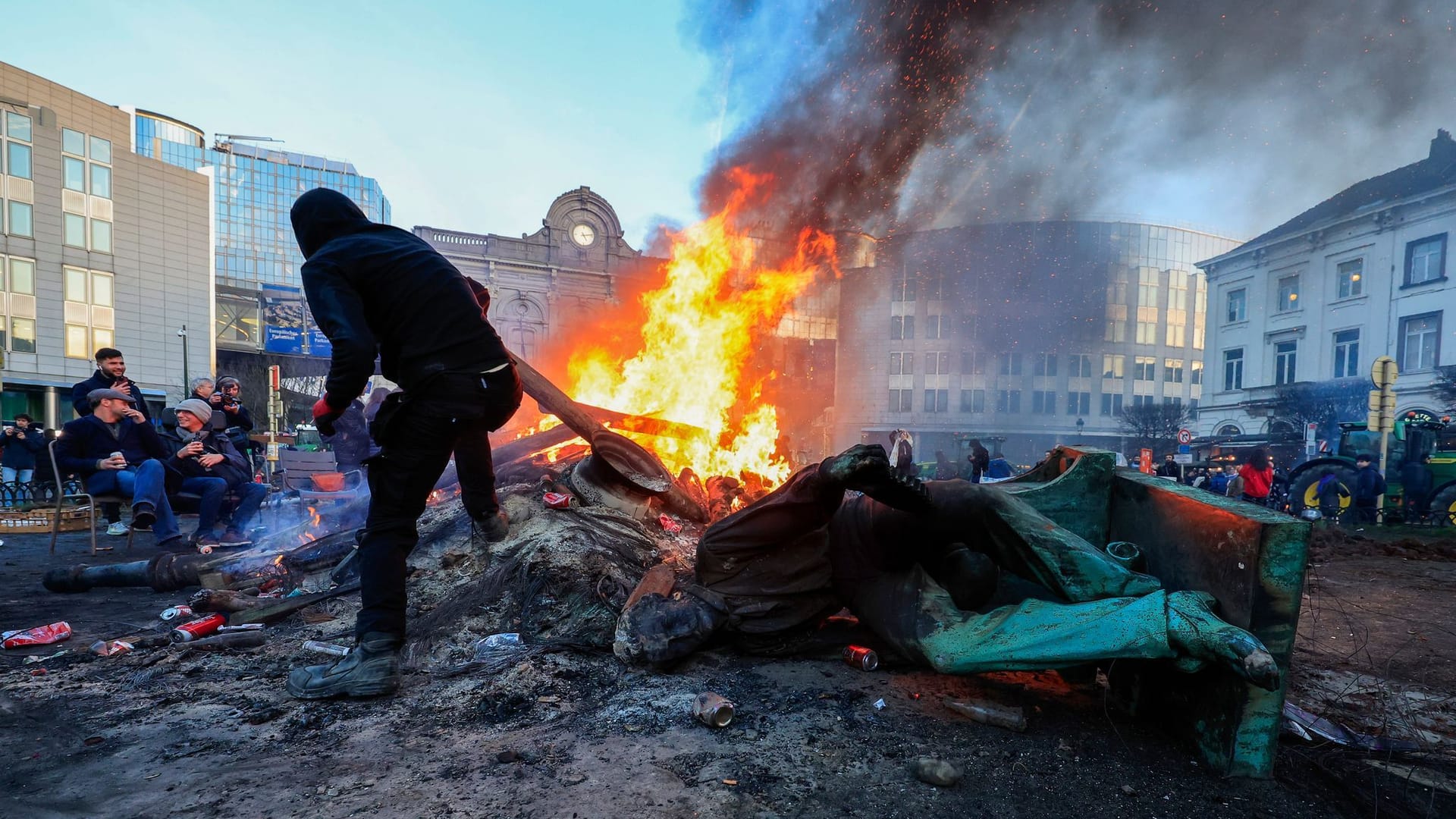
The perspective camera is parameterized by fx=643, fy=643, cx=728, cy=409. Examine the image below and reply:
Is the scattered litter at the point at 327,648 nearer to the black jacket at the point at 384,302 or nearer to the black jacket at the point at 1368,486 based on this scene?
the black jacket at the point at 384,302

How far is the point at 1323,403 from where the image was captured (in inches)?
1006

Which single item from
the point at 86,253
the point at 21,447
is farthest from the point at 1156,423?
the point at 86,253

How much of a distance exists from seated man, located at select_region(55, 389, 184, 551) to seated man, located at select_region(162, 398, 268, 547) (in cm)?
24

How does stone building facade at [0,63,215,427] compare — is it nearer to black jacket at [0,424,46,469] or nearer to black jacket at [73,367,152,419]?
black jacket at [0,424,46,469]

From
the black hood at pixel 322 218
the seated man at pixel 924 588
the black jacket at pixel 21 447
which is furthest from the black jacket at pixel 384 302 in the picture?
the black jacket at pixel 21 447

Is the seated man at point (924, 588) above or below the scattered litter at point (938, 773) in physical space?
above

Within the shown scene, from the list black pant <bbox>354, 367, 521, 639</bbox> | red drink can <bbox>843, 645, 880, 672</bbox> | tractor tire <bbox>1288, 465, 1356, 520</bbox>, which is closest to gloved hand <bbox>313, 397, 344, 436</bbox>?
black pant <bbox>354, 367, 521, 639</bbox>

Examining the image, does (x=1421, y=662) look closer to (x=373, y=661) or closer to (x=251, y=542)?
(x=373, y=661)

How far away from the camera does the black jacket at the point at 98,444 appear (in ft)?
20.3

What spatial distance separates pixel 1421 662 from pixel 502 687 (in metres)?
5.32

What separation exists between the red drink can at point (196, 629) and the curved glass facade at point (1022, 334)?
Answer: 40566 millimetres

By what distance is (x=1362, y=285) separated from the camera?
2570 centimetres

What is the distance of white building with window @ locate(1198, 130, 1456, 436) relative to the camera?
23609 mm

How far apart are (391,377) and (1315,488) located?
54.1 feet
